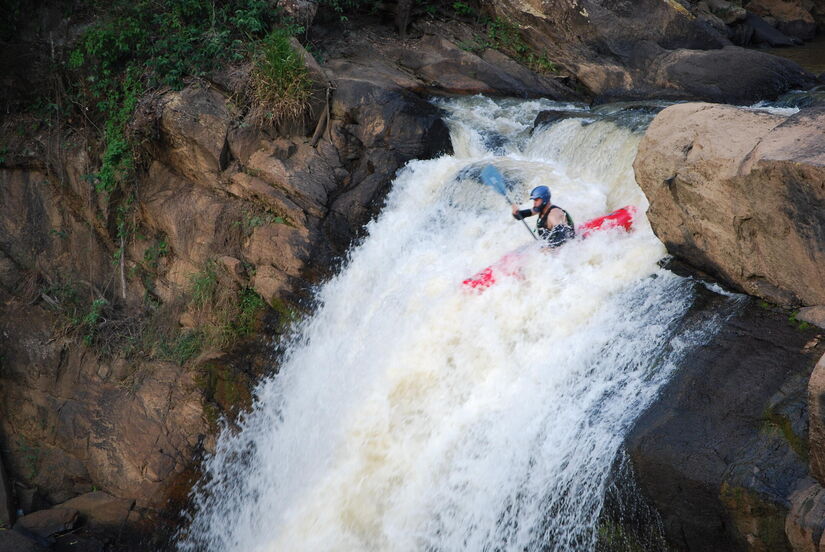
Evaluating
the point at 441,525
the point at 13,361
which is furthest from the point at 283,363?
the point at 13,361

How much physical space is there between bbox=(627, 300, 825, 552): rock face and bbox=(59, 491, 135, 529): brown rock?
Answer: 211 inches

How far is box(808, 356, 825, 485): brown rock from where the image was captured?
377cm

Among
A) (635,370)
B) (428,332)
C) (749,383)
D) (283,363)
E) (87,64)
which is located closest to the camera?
(749,383)

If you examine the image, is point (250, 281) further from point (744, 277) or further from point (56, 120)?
point (744, 277)

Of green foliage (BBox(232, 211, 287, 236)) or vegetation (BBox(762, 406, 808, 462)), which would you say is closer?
vegetation (BBox(762, 406, 808, 462))

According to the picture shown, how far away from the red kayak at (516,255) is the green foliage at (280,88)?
3.31 metres

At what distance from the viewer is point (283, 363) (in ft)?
25.2

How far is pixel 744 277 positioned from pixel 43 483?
24.4 ft

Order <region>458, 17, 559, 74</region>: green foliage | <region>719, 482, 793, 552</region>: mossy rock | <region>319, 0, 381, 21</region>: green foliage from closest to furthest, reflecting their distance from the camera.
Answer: <region>719, 482, 793, 552</region>: mossy rock < <region>319, 0, 381, 21</region>: green foliage < <region>458, 17, 559, 74</region>: green foliage

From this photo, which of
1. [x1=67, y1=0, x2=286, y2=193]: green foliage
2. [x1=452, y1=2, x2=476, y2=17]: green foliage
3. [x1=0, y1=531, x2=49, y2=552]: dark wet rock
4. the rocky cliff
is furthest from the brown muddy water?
[x1=0, y1=531, x2=49, y2=552]: dark wet rock

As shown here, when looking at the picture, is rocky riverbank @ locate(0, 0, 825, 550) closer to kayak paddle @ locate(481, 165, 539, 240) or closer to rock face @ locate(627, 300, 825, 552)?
rock face @ locate(627, 300, 825, 552)

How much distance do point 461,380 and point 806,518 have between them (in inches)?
107

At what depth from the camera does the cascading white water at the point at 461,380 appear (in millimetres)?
5121

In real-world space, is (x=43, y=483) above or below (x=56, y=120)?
below
